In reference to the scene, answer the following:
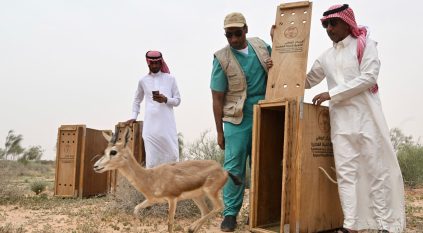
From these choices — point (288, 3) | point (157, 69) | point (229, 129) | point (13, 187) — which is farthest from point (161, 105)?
point (13, 187)

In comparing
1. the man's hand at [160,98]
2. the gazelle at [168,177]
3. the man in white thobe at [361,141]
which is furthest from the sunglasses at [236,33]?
the gazelle at [168,177]

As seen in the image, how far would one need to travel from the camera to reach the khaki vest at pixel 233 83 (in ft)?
18.3

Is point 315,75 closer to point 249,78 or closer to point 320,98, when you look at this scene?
point 320,98

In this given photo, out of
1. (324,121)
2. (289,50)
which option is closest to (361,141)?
(324,121)

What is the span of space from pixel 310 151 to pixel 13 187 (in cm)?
615

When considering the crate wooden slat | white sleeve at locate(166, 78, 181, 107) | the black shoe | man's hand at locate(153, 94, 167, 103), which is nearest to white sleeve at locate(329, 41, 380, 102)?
the crate wooden slat

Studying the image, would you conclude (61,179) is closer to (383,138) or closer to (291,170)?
(291,170)

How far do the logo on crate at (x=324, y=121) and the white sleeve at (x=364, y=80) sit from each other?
12.6 inches

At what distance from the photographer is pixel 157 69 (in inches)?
277

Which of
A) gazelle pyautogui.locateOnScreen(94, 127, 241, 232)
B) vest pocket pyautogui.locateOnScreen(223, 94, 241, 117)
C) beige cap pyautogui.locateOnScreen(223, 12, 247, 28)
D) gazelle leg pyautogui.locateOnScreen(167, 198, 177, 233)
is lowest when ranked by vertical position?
gazelle leg pyautogui.locateOnScreen(167, 198, 177, 233)

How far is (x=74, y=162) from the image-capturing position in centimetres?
909

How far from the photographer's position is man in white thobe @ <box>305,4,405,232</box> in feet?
15.4

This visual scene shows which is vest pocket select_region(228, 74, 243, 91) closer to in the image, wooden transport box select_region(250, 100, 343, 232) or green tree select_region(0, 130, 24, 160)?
wooden transport box select_region(250, 100, 343, 232)

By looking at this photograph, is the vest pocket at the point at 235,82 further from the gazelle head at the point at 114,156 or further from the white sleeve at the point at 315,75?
the gazelle head at the point at 114,156
